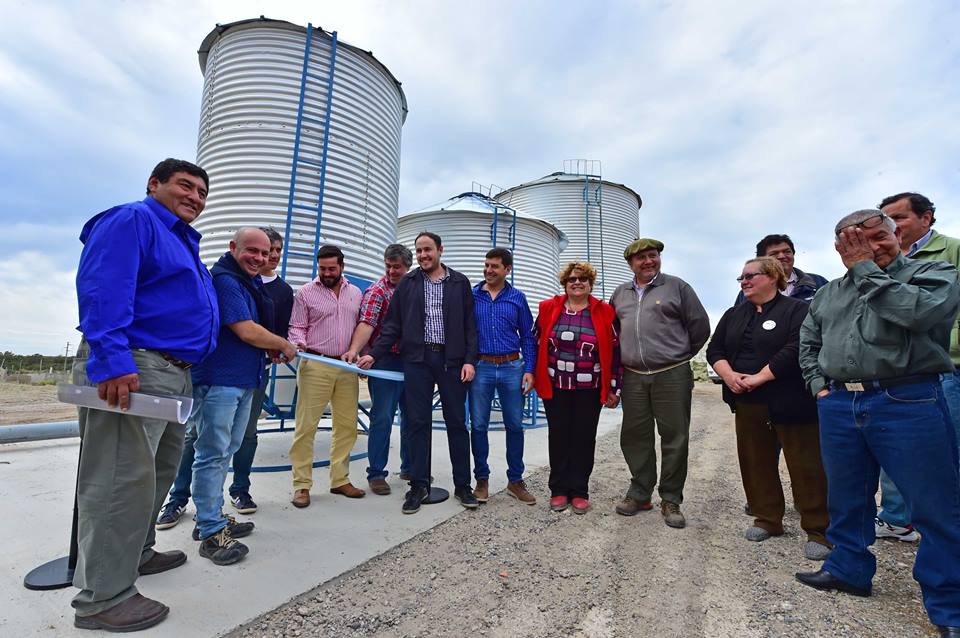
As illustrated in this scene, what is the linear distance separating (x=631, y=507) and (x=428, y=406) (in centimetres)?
173

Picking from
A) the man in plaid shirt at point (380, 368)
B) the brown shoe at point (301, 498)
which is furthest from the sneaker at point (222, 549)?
the man in plaid shirt at point (380, 368)

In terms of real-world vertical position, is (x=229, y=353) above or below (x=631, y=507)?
above

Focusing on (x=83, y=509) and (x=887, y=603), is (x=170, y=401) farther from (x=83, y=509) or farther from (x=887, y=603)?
(x=887, y=603)

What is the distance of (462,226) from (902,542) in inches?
302

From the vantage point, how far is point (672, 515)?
332cm

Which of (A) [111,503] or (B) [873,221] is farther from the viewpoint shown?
(B) [873,221]

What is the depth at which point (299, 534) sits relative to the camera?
114 inches

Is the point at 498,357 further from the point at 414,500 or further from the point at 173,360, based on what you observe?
the point at 173,360

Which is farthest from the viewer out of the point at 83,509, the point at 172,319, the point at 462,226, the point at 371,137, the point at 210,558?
the point at 462,226

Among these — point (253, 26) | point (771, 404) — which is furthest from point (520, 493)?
point (253, 26)

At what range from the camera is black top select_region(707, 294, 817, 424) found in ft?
9.63

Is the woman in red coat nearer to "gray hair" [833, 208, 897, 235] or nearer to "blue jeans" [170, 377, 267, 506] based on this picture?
"gray hair" [833, 208, 897, 235]

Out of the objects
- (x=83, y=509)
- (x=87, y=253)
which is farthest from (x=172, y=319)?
(x=83, y=509)

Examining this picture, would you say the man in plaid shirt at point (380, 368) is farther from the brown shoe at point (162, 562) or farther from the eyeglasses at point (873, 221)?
the eyeglasses at point (873, 221)
